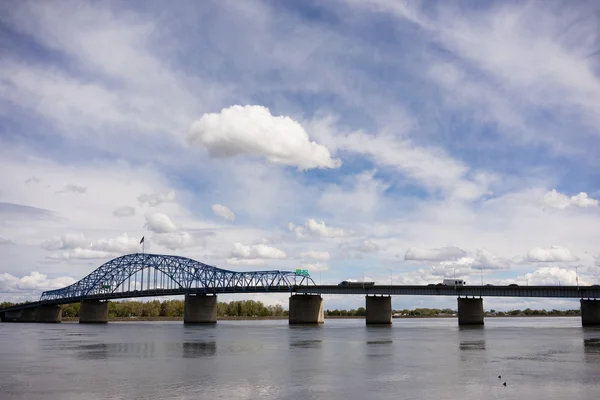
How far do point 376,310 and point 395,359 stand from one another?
96500 millimetres

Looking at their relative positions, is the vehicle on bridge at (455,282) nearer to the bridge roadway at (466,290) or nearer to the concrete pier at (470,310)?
the bridge roadway at (466,290)

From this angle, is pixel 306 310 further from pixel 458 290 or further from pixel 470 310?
pixel 470 310

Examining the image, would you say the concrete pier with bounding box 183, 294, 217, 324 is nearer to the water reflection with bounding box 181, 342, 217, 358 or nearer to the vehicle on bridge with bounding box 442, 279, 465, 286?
the vehicle on bridge with bounding box 442, 279, 465, 286

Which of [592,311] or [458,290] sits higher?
[458,290]

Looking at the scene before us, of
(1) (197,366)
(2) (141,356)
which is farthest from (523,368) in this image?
(2) (141,356)

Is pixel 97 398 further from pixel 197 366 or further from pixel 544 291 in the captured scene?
pixel 544 291

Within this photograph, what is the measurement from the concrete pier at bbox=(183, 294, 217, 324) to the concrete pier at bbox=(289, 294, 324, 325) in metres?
32.8

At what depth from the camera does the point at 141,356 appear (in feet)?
184

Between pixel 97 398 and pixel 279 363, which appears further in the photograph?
pixel 279 363

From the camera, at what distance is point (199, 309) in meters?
178

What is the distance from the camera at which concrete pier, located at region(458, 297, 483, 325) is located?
140 meters

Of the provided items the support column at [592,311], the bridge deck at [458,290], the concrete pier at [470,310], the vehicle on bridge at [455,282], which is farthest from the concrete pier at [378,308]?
the support column at [592,311]

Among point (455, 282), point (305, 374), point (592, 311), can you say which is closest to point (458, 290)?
point (455, 282)

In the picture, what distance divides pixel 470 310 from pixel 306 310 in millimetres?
42181
